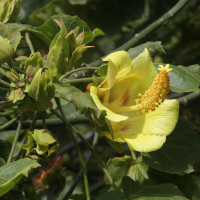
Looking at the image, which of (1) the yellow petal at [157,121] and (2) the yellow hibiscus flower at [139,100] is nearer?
(2) the yellow hibiscus flower at [139,100]

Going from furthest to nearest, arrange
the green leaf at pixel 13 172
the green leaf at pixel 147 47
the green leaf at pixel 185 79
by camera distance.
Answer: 1. the green leaf at pixel 147 47
2. the green leaf at pixel 185 79
3. the green leaf at pixel 13 172

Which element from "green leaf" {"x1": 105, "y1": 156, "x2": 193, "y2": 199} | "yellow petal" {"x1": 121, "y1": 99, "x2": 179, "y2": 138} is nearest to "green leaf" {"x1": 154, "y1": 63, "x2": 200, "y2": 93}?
"yellow petal" {"x1": 121, "y1": 99, "x2": 179, "y2": 138}

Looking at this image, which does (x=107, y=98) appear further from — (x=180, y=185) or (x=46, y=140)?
(x=180, y=185)

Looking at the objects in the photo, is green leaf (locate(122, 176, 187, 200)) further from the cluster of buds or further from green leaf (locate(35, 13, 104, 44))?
green leaf (locate(35, 13, 104, 44))

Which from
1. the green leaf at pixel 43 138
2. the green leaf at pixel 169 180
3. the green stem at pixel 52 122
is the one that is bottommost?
the green leaf at pixel 169 180

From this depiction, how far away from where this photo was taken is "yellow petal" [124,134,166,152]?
1.04 metres

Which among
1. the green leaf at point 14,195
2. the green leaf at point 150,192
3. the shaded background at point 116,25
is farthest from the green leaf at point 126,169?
the shaded background at point 116,25

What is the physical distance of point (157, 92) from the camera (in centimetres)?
114

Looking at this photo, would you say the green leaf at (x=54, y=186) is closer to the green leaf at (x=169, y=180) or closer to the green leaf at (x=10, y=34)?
the green leaf at (x=169, y=180)

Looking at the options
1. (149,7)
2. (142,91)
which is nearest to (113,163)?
(142,91)

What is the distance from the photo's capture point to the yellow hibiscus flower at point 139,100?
3.53ft

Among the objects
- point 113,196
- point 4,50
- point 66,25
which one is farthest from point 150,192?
point 66,25

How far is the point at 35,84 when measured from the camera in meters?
1.01

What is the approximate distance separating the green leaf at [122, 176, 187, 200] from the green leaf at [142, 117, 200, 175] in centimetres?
16
